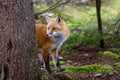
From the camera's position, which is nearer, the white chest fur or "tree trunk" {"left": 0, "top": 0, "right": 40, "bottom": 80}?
"tree trunk" {"left": 0, "top": 0, "right": 40, "bottom": 80}

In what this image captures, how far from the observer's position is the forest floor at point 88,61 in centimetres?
632

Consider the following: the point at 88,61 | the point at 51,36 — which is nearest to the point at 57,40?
the point at 51,36

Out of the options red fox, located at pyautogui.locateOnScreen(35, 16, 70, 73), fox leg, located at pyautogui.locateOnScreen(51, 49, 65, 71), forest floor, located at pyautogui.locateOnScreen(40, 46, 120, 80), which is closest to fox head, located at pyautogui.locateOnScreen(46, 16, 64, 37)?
red fox, located at pyautogui.locateOnScreen(35, 16, 70, 73)

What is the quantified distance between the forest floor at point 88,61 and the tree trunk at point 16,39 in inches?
47.5

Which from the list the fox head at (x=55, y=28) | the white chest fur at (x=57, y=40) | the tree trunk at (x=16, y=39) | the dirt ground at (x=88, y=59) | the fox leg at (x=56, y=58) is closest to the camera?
the tree trunk at (x=16, y=39)

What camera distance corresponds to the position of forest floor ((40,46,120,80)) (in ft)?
20.7

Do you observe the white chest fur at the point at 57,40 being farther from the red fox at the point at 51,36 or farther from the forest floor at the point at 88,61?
the forest floor at the point at 88,61

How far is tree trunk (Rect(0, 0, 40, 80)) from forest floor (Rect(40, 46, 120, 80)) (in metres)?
1.21

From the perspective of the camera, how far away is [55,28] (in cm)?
678

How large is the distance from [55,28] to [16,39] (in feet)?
7.40

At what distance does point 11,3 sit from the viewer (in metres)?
4.57

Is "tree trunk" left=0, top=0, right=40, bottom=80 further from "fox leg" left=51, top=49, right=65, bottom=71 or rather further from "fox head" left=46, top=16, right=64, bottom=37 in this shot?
"fox leg" left=51, top=49, right=65, bottom=71

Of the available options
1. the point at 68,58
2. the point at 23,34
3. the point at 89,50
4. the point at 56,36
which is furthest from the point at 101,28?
the point at 23,34

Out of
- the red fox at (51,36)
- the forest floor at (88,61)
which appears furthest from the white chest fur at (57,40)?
the forest floor at (88,61)
